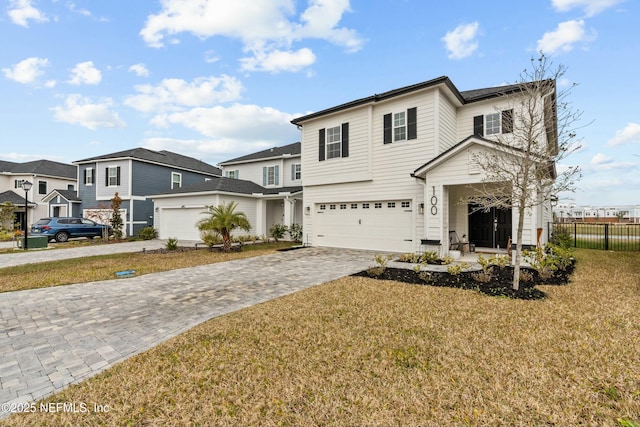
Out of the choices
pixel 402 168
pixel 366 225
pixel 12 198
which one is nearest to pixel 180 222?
pixel 366 225

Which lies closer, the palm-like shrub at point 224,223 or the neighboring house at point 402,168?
the neighboring house at point 402,168

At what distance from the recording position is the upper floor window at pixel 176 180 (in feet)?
78.9

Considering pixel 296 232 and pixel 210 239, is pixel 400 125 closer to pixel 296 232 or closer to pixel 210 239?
pixel 296 232

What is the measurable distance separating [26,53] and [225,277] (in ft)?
45.1

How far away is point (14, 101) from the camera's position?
14.9 meters

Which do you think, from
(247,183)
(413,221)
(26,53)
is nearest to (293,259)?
(413,221)

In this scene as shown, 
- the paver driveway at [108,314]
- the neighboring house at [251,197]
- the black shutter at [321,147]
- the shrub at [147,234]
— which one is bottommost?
the paver driveway at [108,314]

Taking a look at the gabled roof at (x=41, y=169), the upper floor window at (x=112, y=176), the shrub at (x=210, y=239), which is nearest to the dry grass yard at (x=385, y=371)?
the shrub at (x=210, y=239)

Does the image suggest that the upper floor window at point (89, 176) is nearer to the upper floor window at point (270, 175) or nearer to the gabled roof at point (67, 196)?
the gabled roof at point (67, 196)

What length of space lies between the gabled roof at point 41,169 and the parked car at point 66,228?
47.9 feet

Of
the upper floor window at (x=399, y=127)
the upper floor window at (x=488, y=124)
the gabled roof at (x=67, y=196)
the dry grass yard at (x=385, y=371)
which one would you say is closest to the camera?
the dry grass yard at (x=385, y=371)

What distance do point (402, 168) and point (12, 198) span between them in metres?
37.5

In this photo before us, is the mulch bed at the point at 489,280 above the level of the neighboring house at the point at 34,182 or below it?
below

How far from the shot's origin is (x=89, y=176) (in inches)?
914
